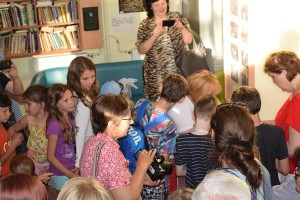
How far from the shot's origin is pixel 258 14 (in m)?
5.12

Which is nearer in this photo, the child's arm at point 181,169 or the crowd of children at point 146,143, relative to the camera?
the crowd of children at point 146,143

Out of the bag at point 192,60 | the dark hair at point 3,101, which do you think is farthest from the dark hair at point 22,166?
the bag at point 192,60

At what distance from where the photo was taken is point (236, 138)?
3.10 meters

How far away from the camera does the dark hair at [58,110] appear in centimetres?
430

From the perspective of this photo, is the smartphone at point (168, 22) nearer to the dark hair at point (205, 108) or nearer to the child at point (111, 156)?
the dark hair at point (205, 108)

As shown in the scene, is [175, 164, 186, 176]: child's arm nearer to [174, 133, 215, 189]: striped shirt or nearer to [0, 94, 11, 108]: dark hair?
[174, 133, 215, 189]: striped shirt

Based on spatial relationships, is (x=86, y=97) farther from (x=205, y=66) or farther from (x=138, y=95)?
(x=138, y=95)

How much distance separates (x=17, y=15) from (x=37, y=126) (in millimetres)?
3443

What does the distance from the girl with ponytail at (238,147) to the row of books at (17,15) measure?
5.06m

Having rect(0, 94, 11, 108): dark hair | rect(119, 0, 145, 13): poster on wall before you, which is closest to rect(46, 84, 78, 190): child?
rect(0, 94, 11, 108): dark hair

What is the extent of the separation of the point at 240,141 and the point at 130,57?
5.12 meters

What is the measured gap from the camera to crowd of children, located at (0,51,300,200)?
2.94 metres

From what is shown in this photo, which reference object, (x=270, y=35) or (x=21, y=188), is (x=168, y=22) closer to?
(x=270, y=35)

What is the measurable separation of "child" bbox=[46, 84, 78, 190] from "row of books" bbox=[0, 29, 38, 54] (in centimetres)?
351
